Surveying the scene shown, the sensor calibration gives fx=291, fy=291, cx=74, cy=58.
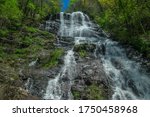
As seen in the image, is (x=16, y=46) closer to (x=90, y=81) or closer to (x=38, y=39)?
(x=38, y=39)

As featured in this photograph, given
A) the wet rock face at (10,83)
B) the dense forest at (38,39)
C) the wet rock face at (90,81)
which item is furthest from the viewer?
the dense forest at (38,39)

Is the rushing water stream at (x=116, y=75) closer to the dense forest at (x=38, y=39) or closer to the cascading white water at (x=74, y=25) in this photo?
the dense forest at (x=38, y=39)

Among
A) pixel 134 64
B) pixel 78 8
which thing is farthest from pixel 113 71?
pixel 78 8

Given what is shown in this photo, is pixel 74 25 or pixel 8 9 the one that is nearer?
pixel 8 9

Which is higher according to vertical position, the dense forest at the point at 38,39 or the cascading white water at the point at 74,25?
the dense forest at the point at 38,39

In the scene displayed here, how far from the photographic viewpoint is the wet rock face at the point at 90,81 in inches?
613

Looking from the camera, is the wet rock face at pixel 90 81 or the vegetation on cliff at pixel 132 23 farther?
the vegetation on cliff at pixel 132 23

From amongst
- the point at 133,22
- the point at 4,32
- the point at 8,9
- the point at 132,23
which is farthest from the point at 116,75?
the point at 4,32

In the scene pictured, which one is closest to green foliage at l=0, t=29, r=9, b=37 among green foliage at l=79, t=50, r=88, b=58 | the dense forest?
the dense forest

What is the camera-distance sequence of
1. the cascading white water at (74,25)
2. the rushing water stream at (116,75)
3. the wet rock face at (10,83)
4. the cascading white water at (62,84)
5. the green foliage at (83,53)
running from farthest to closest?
the cascading white water at (74,25), the green foliage at (83,53), the rushing water stream at (116,75), the cascading white water at (62,84), the wet rock face at (10,83)

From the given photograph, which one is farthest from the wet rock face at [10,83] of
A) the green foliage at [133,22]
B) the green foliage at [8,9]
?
the green foliage at [133,22]

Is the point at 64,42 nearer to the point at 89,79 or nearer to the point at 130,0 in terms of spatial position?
the point at 130,0

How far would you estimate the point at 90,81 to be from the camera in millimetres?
16828

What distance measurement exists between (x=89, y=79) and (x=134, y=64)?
5.22 m
